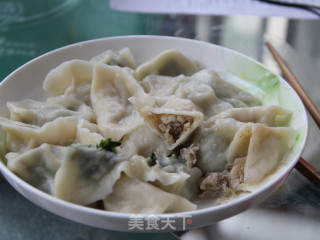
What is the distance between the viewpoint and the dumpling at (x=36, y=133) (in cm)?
147

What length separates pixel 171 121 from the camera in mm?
1495

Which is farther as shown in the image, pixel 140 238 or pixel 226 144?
pixel 226 144

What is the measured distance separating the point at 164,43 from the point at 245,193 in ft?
3.55

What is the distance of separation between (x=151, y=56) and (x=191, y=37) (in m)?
0.86

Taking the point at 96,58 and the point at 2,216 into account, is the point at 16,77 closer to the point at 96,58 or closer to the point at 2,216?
the point at 96,58

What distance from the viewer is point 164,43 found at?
2137 mm

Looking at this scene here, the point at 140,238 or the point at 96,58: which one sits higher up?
the point at 96,58

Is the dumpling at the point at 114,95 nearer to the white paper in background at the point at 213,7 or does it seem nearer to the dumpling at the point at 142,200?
the dumpling at the point at 142,200

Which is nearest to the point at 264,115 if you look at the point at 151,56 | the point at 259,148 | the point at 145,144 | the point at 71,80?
the point at 259,148

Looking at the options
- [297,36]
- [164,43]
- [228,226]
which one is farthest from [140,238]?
[297,36]

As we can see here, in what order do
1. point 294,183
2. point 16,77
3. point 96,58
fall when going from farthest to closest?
point 96,58 → point 16,77 → point 294,183

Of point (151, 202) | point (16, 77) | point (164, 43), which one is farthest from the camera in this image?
point (164, 43)

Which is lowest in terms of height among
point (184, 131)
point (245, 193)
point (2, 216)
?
point (2, 216)

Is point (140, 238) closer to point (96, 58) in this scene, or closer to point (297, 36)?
point (96, 58)
